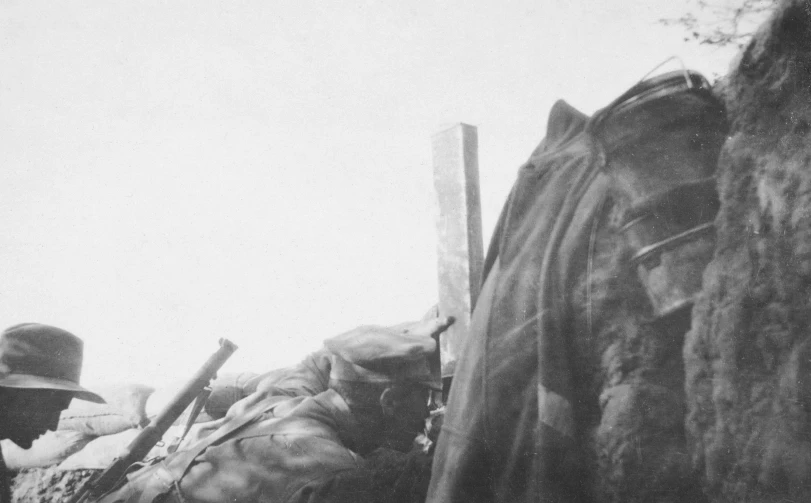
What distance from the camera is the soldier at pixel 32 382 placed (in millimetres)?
2996

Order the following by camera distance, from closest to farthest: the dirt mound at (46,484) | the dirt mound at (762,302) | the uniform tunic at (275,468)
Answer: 1. the dirt mound at (762,302)
2. the uniform tunic at (275,468)
3. the dirt mound at (46,484)

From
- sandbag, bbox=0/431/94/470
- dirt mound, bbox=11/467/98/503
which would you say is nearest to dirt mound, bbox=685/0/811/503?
dirt mound, bbox=11/467/98/503

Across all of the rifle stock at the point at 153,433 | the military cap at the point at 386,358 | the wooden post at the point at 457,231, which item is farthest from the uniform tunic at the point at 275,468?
the wooden post at the point at 457,231

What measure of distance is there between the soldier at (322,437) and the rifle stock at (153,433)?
666 millimetres

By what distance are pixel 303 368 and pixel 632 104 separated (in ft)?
11.0

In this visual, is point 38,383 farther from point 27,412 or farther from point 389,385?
point 389,385

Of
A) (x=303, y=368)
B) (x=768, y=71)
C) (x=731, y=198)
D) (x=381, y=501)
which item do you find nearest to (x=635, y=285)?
(x=731, y=198)

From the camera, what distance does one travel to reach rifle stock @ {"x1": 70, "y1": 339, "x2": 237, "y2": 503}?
3.13 meters

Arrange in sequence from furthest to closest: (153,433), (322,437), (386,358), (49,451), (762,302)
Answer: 1. (49,451)
2. (153,433)
3. (386,358)
4. (322,437)
5. (762,302)

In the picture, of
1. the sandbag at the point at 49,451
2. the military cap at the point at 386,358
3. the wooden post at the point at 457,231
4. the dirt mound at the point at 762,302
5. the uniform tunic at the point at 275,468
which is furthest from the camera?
the sandbag at the point at 49,451

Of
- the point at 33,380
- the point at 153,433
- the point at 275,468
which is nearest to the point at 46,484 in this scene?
the point at 153,433

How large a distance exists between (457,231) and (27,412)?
295cm

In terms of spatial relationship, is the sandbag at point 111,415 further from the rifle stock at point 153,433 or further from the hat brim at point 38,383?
the hat brim at point 38,383

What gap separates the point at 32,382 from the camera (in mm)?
2979
